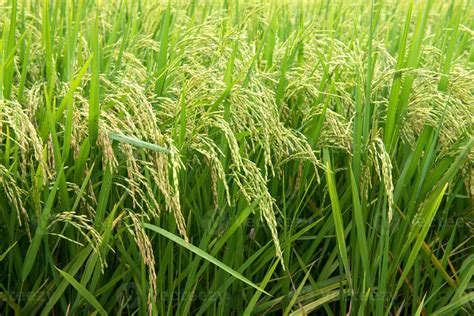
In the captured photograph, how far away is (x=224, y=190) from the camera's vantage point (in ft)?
6.36

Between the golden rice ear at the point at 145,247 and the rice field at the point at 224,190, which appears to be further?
the rice field at the point at 224,190

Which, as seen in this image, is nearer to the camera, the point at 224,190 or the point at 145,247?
the point at 145,247

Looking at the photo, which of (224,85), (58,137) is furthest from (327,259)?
(58,137)

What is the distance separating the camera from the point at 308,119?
83.6 inches

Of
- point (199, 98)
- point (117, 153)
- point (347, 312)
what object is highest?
point (199, 98)

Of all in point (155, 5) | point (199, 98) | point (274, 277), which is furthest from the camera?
point (155, 5)

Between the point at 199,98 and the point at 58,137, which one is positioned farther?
the point at 58,137

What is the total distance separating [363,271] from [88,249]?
708 millimetres

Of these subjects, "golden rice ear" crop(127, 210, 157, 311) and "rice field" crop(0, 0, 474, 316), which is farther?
"rice field" crop(0, 0, 474, 316)

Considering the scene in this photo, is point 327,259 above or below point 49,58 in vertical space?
below

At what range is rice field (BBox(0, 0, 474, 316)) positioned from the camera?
1753 mm

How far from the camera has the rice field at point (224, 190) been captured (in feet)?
5.75

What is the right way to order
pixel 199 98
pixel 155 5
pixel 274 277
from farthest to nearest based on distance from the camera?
pixel 155 5 < pixel 274 277 < pixel 199 98

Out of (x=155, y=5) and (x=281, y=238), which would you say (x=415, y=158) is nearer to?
(x=281, y=238)
